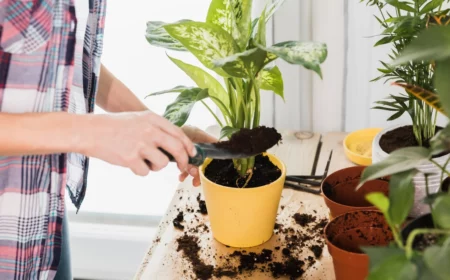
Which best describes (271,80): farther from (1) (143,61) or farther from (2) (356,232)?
(1) (143,61)

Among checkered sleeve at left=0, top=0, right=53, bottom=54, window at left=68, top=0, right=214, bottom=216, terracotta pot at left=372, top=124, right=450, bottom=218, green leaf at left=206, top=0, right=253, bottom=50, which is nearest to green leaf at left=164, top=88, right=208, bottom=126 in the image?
green leaf at left=206, top=0, right=253, bottom=50

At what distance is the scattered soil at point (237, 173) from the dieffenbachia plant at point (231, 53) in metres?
0.02

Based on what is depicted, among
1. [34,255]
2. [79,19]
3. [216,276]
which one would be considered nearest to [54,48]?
[79,19]

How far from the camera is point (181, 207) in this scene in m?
1.25

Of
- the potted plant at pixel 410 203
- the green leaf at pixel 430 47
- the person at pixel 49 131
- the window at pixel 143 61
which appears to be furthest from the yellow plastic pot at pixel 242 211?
the window at pixel 143 61

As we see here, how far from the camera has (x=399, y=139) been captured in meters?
1.16

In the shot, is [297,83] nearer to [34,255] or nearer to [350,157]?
[350,157]

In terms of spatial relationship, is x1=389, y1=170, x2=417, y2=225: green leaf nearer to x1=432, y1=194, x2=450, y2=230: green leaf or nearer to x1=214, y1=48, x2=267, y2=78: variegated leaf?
x1=432, y1=194, x2=450, y2=230: green leaf

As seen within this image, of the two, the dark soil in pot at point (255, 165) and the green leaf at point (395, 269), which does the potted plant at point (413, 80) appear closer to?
the dark soil in pot at point (255, 165)

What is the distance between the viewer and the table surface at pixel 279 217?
105 centimetres

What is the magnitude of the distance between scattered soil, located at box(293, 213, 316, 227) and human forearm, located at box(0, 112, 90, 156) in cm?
48

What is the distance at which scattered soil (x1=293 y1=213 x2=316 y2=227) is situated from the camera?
45.9 inches

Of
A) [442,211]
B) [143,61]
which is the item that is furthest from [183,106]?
[143,61]

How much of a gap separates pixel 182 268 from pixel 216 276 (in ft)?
0.22
